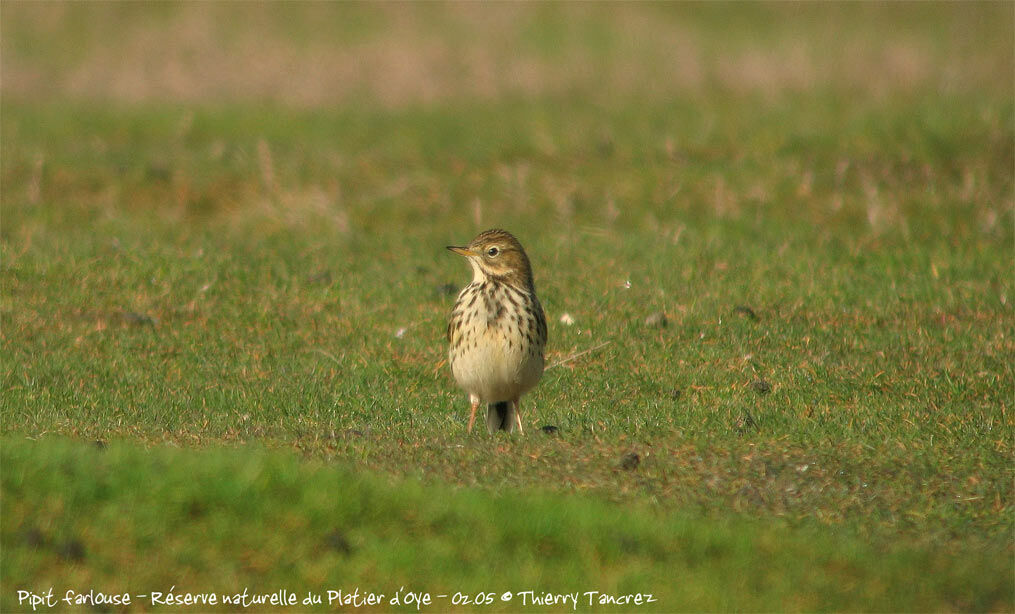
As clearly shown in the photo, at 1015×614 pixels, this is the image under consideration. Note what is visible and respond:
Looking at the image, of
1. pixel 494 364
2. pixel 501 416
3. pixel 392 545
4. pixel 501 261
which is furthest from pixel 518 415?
pixel 392 545

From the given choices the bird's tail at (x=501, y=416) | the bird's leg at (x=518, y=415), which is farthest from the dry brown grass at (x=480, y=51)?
the bird's leg at (x=518, y=415)

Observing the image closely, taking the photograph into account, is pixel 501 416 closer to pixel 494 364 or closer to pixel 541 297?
pixel 494 364

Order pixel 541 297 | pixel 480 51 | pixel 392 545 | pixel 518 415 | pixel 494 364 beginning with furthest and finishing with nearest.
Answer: pixel 480 51 < pixel 541 297 < pixel 518 415 < pixel 494 364 < pixel 392 545

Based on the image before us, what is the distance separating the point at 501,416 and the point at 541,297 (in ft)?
10.4

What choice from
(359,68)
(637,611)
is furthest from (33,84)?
(637,611)

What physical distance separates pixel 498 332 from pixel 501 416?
3.02 feet

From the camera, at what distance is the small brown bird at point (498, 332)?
885 centimetres

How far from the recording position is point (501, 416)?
9.58 m

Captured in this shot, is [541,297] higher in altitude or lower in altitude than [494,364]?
higher

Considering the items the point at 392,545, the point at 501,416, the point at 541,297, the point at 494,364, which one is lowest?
the point at 392,545

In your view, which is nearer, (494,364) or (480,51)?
(494,364)

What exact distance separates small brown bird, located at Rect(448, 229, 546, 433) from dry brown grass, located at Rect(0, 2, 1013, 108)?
11431mm

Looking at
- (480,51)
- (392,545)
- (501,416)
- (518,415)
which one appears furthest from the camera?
(480,51)

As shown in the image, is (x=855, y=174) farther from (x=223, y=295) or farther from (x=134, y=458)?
(x=134, y=458)
